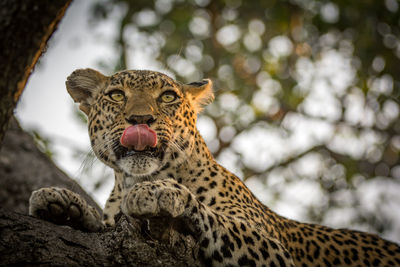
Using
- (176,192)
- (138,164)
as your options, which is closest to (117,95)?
(138,164)

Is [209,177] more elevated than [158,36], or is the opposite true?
[158,36]

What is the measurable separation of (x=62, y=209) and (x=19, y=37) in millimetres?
2413

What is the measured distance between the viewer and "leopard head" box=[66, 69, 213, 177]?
5.45 m

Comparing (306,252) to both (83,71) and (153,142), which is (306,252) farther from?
(83,71)

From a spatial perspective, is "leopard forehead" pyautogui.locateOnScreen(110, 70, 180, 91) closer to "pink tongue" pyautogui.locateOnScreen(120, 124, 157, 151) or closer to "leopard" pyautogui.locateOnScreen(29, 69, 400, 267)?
"leopard" pyautogui.locateOnScreen(29, 69, 400, 267)

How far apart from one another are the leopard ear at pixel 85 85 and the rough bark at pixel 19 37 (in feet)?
11.7

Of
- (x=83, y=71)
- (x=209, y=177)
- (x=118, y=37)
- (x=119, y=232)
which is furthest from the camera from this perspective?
(x=118, y=37)

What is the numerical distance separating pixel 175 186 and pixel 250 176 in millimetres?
7714

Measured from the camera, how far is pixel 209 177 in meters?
6.07

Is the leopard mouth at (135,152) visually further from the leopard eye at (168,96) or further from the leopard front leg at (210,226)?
the leopard eye at (168,96)

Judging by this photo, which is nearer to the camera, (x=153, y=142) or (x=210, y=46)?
(x=153, y=142)

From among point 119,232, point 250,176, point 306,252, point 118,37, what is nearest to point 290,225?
point 306,252

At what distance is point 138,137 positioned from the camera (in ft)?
17.1

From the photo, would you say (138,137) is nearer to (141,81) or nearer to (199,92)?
(141,81)
